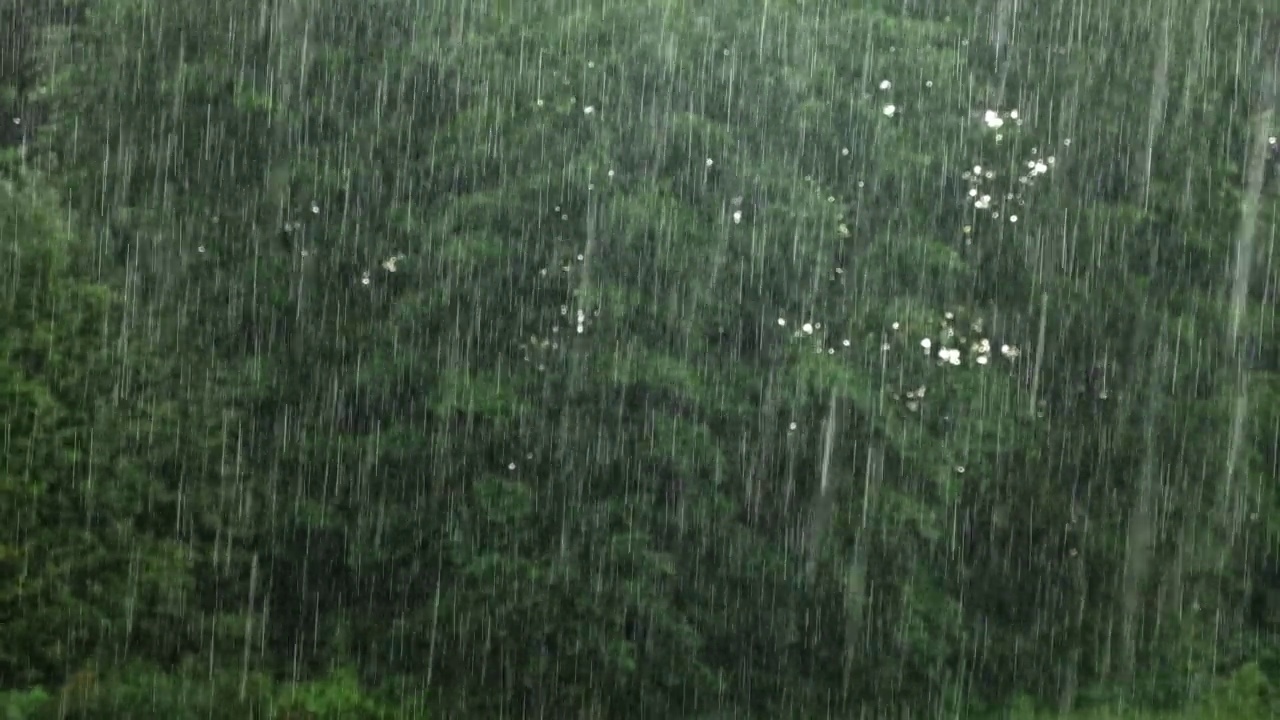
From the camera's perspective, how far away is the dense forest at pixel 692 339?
22594 millimetres

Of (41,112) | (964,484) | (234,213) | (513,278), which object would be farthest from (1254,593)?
(41,112)

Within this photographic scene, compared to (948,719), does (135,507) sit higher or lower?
higher

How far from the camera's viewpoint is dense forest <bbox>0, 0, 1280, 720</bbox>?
22594 mm

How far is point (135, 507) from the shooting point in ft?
62.6

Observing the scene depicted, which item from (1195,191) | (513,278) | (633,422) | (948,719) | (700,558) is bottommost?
(948,719)

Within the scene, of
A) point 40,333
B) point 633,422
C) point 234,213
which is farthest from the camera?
point 234,213

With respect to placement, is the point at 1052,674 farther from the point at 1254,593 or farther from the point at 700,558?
the point at 700,558

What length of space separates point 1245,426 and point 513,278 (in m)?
10.4

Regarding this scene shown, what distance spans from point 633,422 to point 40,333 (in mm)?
7261

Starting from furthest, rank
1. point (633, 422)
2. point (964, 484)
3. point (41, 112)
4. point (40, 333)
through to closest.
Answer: point (41, 112) → point (964, 484) → point (633, 422) → point (40, 333)

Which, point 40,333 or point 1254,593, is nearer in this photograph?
point 40,333

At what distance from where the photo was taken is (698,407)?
23.2 metres

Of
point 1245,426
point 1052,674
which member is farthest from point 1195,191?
point 1052,674

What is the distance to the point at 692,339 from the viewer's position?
76.7 ft
